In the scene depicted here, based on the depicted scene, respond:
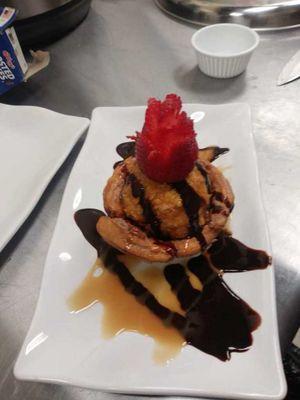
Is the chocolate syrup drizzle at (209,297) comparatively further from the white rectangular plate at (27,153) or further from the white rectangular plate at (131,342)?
the white rectangular plate at (27,153)

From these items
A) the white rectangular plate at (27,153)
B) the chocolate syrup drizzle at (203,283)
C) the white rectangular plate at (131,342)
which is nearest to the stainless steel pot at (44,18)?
the white rectangular plate at (27,153)

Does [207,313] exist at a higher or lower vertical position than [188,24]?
lower

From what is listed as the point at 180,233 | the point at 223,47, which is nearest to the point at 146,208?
the point at 180,233

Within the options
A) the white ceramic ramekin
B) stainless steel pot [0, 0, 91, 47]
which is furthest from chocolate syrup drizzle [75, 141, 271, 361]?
stainless steel pot [0, 0, 91, 47]

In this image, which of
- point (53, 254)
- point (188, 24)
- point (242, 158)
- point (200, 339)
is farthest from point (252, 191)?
point (188, 24)

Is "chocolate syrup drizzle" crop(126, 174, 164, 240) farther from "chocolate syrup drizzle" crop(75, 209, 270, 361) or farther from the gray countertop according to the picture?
the gray countertop

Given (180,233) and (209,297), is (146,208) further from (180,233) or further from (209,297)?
(209,297)

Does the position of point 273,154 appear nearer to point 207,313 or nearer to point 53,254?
point 207,313
